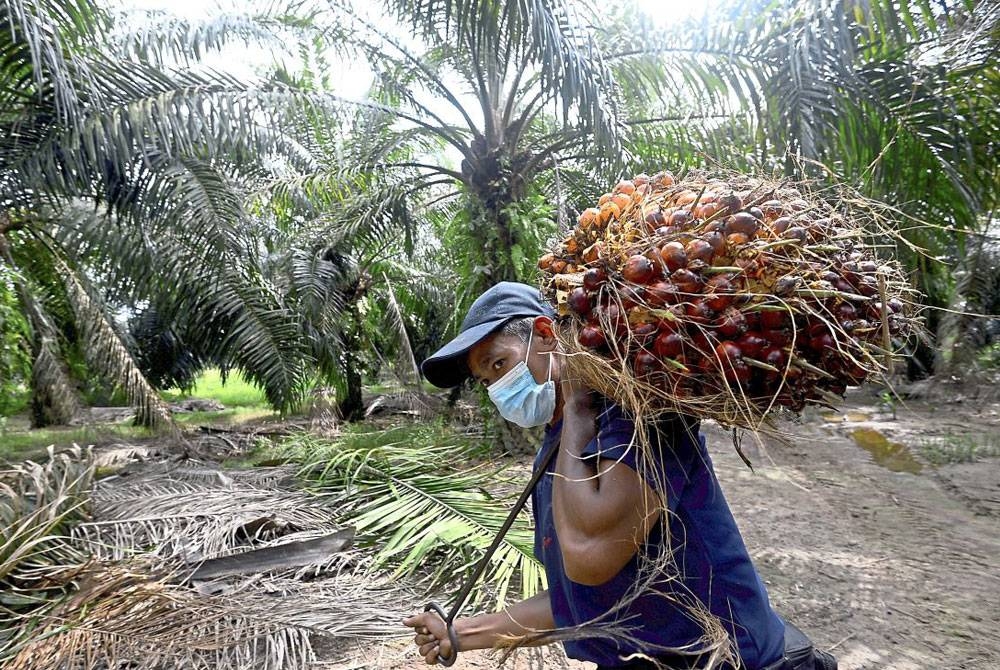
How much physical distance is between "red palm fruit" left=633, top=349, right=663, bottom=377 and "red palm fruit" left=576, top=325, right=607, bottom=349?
0.22 ft

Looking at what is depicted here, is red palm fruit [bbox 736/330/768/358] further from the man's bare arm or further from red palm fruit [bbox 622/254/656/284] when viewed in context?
the man's bare arm

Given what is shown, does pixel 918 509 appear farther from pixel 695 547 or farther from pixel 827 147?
pixel 695 547

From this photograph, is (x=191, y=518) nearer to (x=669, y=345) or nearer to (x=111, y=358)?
(x=669, y=345)

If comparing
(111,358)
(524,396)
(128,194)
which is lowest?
(111,358)

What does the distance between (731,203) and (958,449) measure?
726 centimetres

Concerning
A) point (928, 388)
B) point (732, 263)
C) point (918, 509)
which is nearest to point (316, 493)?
point (732, 263)

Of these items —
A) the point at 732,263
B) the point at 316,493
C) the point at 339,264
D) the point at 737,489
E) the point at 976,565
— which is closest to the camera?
the point at 732,263

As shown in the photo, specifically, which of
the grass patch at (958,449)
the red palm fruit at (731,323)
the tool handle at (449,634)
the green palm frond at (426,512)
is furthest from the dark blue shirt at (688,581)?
the grass patch at (958,449)

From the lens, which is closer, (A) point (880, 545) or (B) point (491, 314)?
(B) point (491, 314)

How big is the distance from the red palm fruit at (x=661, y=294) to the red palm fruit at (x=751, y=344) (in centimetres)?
12

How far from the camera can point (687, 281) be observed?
1007 mm

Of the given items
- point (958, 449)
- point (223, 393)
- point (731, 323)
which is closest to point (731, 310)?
point (731, 323)

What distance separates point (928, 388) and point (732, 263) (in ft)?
37.4

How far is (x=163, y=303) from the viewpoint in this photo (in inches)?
265
